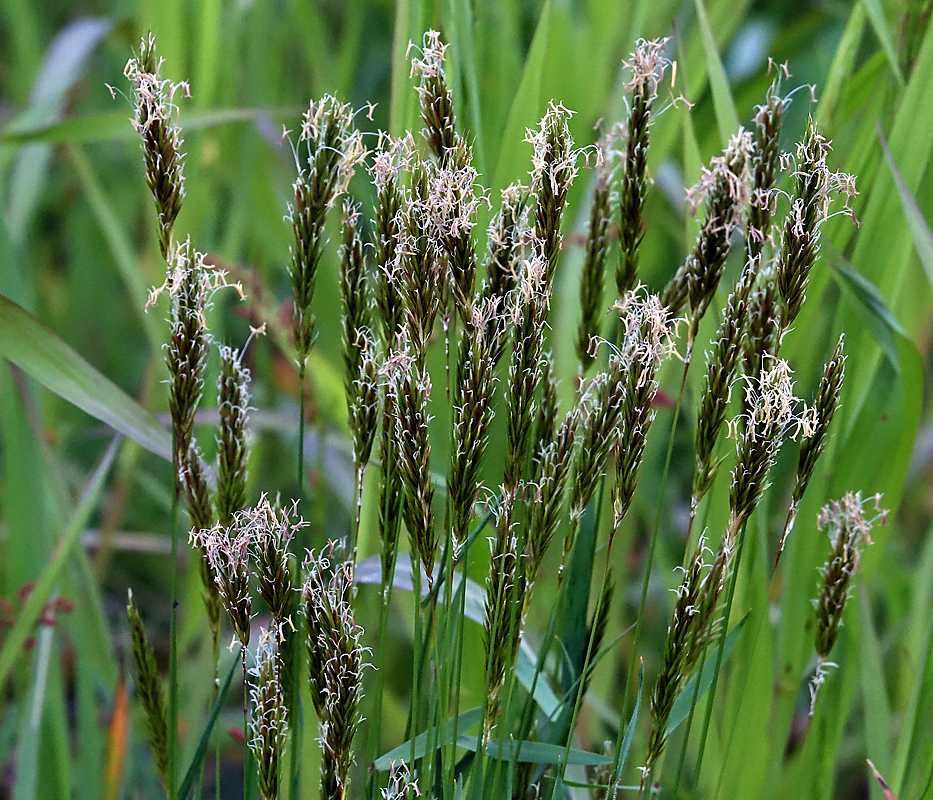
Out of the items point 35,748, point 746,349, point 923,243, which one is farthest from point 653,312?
point 35,748

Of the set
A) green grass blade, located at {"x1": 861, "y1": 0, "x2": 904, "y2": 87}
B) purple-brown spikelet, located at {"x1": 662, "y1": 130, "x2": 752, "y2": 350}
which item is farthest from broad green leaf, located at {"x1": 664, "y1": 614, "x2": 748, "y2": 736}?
green grass blade, located at {"x1": 861, "y1": 0, "x2": 904, "y2": 87}

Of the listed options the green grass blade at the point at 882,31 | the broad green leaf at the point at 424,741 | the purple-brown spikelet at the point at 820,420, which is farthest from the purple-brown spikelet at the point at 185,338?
the green grass blade at the point at 882,31

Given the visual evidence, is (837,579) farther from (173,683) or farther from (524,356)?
(173,683)

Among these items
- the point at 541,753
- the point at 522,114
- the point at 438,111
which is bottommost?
the point at 541,753

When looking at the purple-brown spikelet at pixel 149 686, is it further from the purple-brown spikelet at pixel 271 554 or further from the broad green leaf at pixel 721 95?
the broad green leaf at pixel 721 95

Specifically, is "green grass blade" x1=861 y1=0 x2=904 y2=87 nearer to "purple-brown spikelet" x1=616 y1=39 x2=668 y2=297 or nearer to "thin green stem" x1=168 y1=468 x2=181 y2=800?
"purple-brown spikelet" x1=616 y1=39 x2=668 y2=297

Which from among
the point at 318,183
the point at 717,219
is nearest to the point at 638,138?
the point at 717,219

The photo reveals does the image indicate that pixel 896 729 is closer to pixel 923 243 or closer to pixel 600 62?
pixel 923 243
